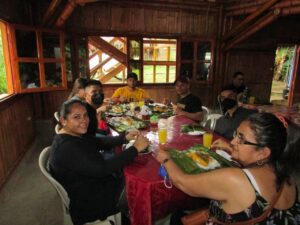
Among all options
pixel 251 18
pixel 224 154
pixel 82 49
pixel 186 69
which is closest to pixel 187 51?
pixel 186 69

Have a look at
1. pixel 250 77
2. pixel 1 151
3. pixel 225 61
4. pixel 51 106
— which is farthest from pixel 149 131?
pixel 250 77

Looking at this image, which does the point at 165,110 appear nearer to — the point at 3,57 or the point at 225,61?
the point at 3,57

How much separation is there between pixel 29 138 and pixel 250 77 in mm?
5562

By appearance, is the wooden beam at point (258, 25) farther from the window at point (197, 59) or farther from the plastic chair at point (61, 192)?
the plastic chair at point (61, 192)

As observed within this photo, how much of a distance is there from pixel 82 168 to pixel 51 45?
11.8 ft

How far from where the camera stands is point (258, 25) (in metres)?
4.61

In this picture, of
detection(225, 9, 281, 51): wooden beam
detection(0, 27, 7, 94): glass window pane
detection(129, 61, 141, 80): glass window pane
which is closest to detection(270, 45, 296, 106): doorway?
detection(225, 9, 281, 51): wooden beam

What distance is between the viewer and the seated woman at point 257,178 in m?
0.97

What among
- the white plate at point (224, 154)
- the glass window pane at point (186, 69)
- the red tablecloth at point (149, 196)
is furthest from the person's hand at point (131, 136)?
the glass window pane at point (186, 69)

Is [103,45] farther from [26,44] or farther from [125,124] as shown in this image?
[125,124]

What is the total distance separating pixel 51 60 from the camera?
160 inches

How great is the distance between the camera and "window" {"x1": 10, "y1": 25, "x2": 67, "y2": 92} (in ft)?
11.8

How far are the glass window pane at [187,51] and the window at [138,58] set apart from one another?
0.27 metres

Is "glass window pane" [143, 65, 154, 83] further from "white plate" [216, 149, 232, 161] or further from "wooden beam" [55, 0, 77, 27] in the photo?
"white plate" [216, 149, 232, 161]
